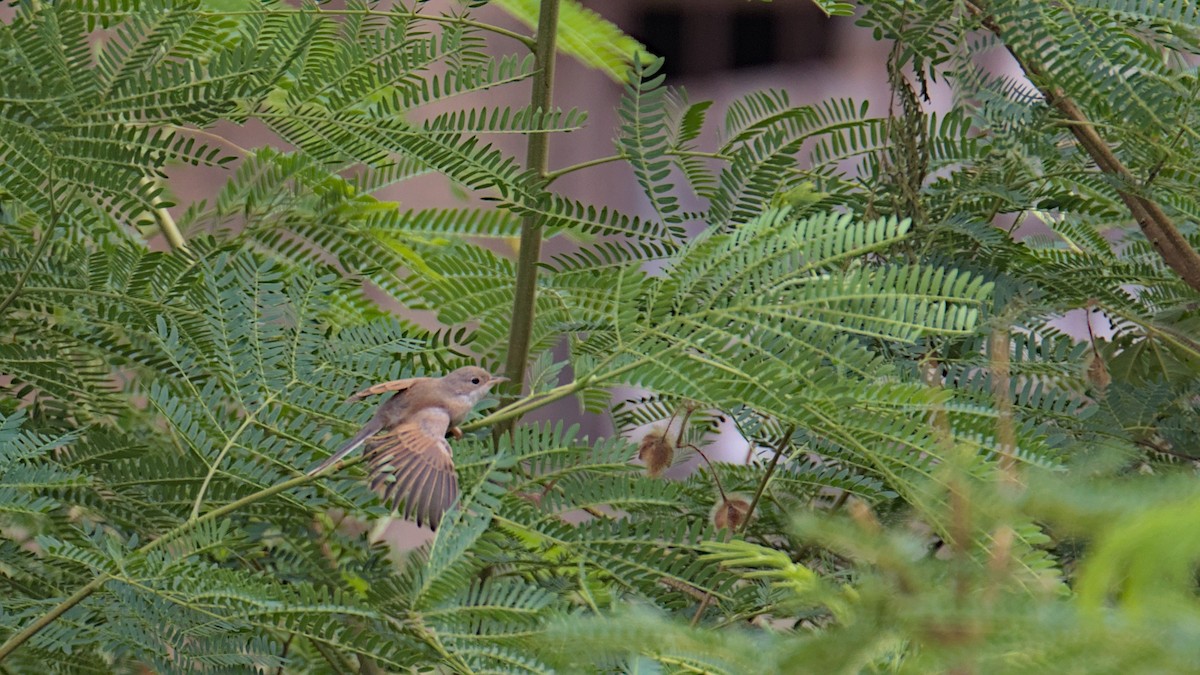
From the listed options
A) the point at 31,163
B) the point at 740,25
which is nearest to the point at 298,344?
the point at 31,163

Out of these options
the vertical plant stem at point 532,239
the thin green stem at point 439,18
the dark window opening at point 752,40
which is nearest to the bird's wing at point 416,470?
the vertical plant stem at point 532,239

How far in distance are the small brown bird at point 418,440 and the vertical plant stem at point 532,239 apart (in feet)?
0.23

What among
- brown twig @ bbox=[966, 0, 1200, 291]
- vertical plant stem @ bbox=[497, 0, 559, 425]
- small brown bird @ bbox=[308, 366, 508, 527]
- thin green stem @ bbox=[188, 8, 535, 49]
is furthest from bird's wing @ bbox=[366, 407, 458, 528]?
brown twig @ bbox=[966, 0, 1200, 291]

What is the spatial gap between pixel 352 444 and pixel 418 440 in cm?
5

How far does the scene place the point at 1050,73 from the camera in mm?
663

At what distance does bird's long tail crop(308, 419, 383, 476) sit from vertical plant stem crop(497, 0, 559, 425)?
0.12m

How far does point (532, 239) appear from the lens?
694 mm

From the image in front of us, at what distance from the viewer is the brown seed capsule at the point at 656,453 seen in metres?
0.71

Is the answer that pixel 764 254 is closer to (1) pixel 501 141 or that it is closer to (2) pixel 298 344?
(2) pixel 298 344

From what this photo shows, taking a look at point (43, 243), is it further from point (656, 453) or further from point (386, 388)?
point (656, 453)

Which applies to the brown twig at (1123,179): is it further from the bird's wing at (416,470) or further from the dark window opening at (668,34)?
the dark window opening at (668,34)

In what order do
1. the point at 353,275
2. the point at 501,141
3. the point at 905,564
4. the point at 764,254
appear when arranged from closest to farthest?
the point at 905,564 → the point at 764,254 → the point at 353,275 → the point at 501,141

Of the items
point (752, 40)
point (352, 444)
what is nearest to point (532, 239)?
point (352, 444)

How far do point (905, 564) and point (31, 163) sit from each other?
577 millimetres
